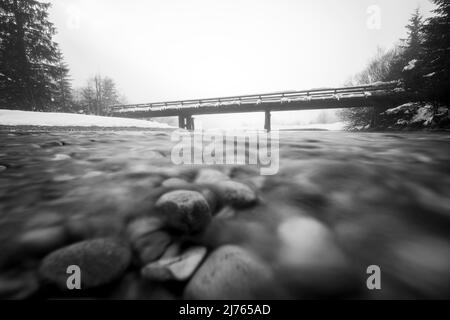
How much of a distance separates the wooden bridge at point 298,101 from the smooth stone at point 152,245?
54.5ft

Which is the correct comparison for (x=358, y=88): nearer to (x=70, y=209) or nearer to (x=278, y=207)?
(x=278, y=207)

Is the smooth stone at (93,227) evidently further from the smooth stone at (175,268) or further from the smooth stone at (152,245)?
the smooth stone at (175,268)

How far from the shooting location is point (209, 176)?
7.50ft

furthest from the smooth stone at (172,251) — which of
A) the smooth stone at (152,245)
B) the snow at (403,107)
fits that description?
the snow at (403,107)

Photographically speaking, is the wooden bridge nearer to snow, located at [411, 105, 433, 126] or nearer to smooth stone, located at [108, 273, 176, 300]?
snow, located at [411, 105, 433, 126]

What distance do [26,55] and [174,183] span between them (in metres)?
24.8

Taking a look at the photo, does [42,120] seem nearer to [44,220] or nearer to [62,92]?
[44,220]

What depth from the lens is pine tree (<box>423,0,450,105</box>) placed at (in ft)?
35.5

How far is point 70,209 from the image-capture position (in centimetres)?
165

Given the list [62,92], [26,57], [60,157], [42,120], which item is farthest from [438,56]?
[62,92]

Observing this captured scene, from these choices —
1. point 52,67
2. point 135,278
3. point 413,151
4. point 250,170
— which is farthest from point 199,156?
point 52,67

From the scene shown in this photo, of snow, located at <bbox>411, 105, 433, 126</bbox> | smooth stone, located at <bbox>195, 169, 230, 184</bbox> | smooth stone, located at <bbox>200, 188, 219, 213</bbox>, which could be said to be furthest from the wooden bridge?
smooth stone, located at <bbox>200, 188, 219, 213</bbox>

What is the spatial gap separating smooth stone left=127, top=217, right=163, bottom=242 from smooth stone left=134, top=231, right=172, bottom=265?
4 cm
